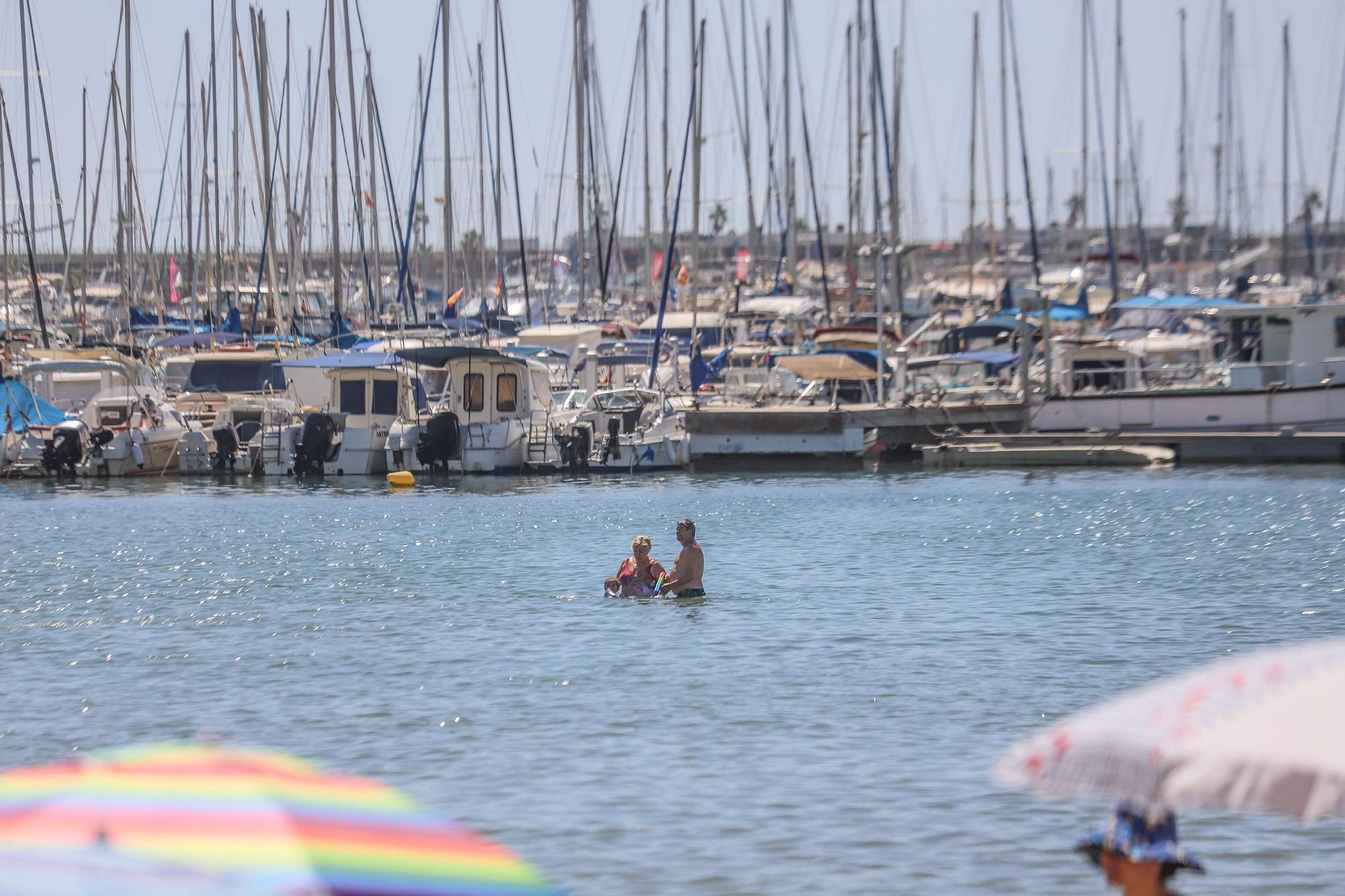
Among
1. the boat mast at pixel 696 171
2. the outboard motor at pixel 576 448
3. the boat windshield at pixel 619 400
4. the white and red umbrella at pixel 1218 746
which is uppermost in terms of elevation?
the boat mast at pixel 696 171

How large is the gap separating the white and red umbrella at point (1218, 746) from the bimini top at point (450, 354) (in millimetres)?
36371

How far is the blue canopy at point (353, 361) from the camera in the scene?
4291 centimetres

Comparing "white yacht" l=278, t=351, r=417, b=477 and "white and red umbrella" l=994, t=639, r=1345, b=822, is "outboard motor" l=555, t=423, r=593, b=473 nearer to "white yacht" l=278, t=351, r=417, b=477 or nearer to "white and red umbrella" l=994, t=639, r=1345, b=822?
"white yacht" l=278, t=351, r=417, b=477

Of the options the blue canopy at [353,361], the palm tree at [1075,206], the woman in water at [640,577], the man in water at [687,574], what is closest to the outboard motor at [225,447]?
the blue canopy at [353,361]

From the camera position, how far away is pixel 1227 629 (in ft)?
62.8

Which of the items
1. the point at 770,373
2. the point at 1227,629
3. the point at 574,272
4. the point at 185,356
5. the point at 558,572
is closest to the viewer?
the point at 1227,629

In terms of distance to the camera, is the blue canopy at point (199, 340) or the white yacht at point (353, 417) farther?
the blue canopy at point (199, 340)

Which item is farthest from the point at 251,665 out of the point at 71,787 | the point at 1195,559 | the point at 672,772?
the point at 1195,559

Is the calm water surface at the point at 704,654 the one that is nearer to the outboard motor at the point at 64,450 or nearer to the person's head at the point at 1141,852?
the person's head at the point at 1141,852

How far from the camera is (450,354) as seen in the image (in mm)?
41875

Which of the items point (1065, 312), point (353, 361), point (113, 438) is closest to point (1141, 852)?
point (353, 361)

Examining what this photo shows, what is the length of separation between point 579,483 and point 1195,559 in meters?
17.5

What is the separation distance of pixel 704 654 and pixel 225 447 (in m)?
28.2

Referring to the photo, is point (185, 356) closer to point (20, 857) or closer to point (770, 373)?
point (770, 373)
